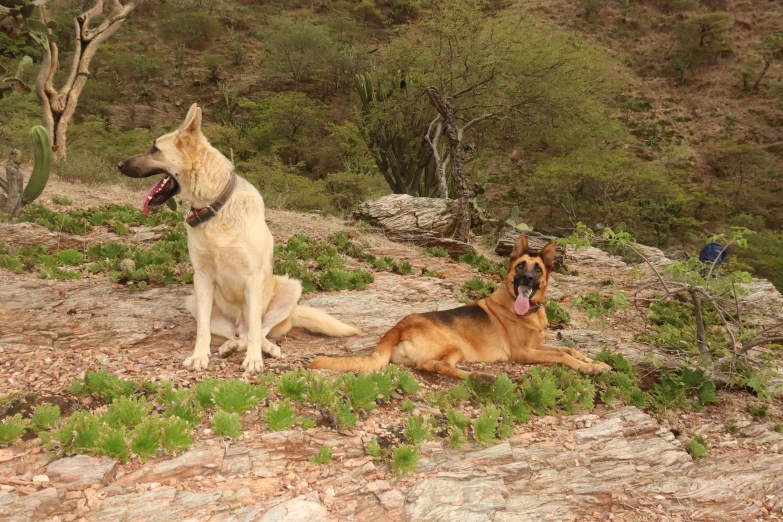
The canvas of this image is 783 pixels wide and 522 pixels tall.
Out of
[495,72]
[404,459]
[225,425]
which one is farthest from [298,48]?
[404,459]

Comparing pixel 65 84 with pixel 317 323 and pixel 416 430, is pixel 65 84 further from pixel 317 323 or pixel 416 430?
pixel 416 430

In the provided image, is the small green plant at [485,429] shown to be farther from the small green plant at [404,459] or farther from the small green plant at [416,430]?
the small green plant at [404,459]

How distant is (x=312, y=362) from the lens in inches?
179

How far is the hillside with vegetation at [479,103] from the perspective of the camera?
64.0 ft

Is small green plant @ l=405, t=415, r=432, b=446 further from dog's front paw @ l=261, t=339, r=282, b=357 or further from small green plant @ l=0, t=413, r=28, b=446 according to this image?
small green plant @ l=0, t=413, r=28, b=446

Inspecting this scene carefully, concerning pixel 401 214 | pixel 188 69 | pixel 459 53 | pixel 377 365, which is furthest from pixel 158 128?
pixel 377 365

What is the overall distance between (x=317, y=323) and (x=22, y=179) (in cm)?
743

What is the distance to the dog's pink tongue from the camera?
17.9ft

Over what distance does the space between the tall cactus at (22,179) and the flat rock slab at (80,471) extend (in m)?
8.14

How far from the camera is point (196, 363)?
4477 millimetres

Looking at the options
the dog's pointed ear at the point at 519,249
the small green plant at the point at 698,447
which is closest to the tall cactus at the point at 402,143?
the dog's pointed ear at the point at 519,249

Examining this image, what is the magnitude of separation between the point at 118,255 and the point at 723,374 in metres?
8.45

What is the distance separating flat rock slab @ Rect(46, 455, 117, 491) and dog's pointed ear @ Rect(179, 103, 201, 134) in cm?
272

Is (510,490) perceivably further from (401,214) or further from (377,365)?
(401,214)
